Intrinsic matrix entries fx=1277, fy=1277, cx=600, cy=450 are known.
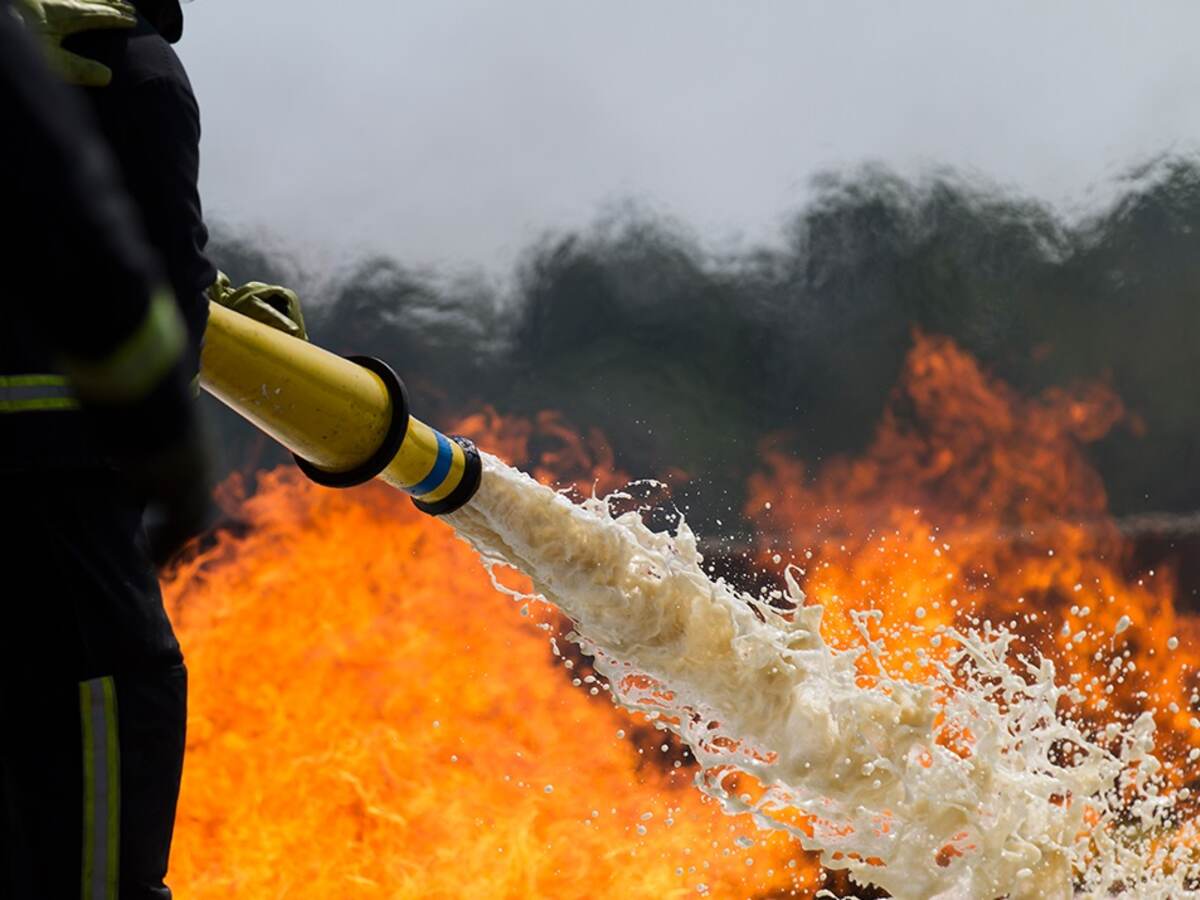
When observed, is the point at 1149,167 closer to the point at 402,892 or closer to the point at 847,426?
the point at 847,426

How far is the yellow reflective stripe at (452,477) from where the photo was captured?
2.06 metres

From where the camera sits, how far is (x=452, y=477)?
2.06 m

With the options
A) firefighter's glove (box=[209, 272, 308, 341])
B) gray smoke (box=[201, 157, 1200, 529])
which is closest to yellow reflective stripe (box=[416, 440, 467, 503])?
firefighter's glove (box=[209, 272, 308, 341])

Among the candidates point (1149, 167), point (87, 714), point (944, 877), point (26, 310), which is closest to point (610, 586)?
point (944, 877)

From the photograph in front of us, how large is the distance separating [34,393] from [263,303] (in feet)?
2.11

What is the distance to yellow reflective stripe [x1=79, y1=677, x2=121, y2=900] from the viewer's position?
126 cm

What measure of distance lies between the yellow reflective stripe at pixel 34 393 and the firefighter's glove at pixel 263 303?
57cm

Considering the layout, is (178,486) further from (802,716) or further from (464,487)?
(802,716)

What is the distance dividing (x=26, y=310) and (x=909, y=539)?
401 centimetres

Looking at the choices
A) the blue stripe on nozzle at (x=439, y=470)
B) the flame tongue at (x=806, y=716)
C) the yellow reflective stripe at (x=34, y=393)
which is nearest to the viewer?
the yellow reflective stripe at (x=34, y=393)

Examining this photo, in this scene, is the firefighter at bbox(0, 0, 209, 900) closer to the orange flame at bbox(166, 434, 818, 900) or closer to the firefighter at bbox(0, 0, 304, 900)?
the firefighter at bbox(0, 0, 304, 900)

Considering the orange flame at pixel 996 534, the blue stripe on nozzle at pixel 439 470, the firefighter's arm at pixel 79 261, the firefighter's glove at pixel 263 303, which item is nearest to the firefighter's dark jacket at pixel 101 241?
the firefighter's arm at pixel 79 261

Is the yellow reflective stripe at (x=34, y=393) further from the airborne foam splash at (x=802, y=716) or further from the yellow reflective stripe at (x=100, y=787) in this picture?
the airborne foam splash at (x=802, y=716)

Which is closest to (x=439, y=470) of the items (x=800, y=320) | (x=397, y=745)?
(x=397, y=745)
